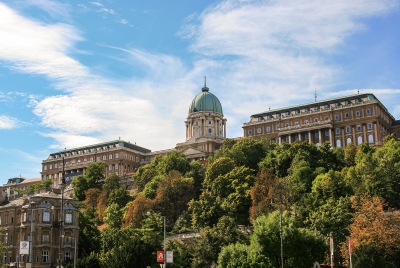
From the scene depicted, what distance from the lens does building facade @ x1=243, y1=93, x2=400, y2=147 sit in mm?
142913

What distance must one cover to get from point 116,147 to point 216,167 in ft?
253

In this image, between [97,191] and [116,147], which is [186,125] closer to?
[116,147]

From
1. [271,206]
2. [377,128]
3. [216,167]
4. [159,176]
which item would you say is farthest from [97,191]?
[377,128]

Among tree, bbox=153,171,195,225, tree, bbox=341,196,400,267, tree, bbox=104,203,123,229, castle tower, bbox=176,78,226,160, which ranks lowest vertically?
tree, bbox=341,196,400,267

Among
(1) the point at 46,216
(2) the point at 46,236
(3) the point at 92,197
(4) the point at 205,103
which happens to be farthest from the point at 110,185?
(4) the point at 205,103

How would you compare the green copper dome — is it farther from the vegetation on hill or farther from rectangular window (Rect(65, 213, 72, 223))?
rectangular window (Rect(65, 213, 72, 223))

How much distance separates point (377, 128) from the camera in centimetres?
14100

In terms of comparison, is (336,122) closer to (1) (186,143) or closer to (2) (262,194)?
(1) (186,143)

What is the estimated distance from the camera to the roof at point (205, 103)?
616 ft

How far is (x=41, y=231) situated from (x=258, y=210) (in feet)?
112

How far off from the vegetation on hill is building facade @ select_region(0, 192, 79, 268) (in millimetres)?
3335

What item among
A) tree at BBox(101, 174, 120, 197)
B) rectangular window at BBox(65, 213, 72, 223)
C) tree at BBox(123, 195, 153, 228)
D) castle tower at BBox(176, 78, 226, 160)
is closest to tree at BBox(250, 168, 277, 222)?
tree at BBox(123, 195, 153, 228)

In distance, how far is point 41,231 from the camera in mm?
87125

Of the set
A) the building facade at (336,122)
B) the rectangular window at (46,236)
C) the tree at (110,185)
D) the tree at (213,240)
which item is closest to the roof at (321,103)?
the building facade at (336,122)
